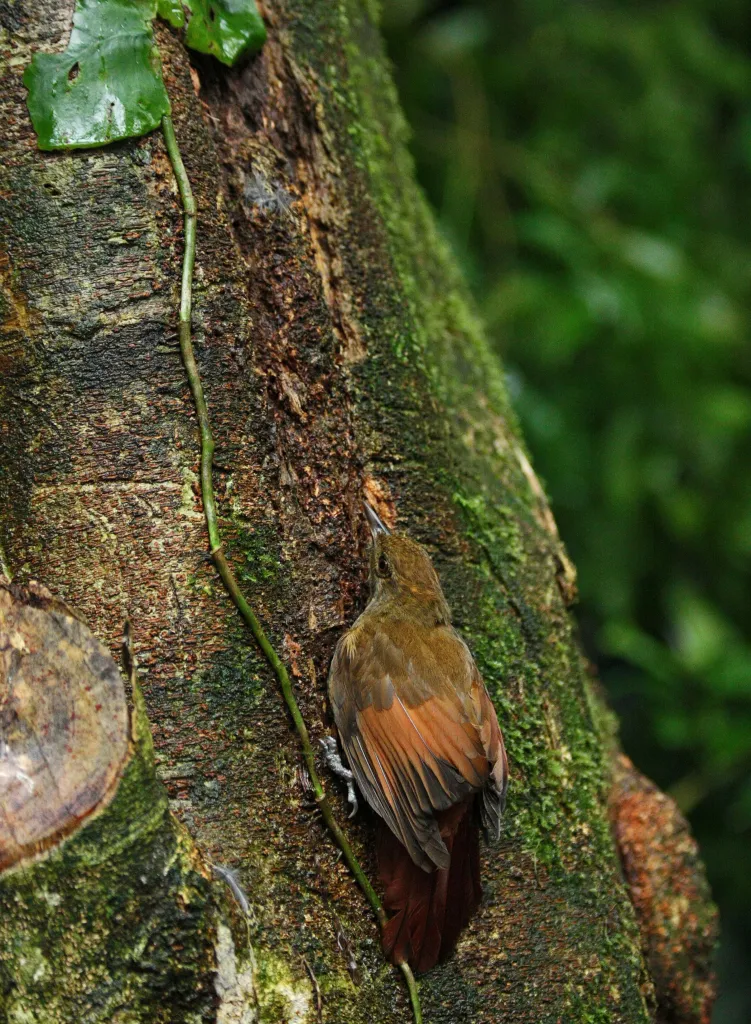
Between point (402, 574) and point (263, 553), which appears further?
point (402, 574)

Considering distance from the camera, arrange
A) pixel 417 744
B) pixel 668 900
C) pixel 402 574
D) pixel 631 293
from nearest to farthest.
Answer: pixel 417 744 → pixel 402 574 → pixel 668 900 → pixel 631 293

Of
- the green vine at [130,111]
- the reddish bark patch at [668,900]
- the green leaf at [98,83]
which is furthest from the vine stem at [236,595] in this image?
the reddish bark patch at [668,900]

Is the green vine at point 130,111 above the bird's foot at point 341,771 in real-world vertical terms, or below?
above

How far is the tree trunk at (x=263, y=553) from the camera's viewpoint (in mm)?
1565

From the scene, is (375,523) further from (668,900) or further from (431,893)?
(668,900)

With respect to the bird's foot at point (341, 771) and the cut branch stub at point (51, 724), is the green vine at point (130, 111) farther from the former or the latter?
the cut branch stub at point (51, 724)

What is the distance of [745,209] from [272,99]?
12.1 feet

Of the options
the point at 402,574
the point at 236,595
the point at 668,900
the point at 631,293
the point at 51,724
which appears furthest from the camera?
the point at 631,293

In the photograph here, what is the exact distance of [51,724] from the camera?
1.41 m

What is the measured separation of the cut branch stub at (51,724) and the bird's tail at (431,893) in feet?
1.99

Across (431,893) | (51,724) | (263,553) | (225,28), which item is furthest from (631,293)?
(51,724)

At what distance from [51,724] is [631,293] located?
349cm

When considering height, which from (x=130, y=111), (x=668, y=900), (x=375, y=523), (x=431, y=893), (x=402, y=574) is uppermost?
(x=130, y=111)

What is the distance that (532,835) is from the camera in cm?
195
